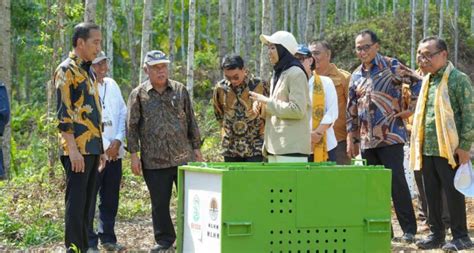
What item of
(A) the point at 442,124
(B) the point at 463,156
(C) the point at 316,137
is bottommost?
(B) the point at 463,156

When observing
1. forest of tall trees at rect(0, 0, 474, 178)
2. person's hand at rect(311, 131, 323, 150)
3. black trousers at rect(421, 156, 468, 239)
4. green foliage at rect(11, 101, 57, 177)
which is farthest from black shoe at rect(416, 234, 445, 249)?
forest of tall trees at rect(0, 0, 474, 178)

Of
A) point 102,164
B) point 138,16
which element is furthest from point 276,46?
point 138,16

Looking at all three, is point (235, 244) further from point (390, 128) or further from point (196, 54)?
point (196, 54)

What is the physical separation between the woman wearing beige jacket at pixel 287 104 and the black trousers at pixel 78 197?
1322 mm

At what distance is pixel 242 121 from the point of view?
7.75 metres

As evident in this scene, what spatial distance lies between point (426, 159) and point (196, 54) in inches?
856

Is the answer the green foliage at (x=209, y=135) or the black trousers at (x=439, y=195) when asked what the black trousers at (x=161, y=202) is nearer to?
the black trousers at (x=439, y=195)

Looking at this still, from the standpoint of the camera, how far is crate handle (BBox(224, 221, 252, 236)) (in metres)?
5.10

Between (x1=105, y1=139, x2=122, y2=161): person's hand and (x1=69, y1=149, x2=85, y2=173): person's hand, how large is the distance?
121 cm

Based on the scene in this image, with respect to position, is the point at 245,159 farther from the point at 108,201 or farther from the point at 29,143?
the point at 29,143

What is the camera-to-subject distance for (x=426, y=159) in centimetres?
729

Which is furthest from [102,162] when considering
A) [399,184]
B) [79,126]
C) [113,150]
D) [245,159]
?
[399,184]

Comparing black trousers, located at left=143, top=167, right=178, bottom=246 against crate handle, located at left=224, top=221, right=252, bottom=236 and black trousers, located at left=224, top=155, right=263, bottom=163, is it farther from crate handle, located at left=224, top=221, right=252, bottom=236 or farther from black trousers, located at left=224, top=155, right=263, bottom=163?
crate handle, located at left=224, top=221, right=252, bottom=236

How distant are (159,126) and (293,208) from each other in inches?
101
